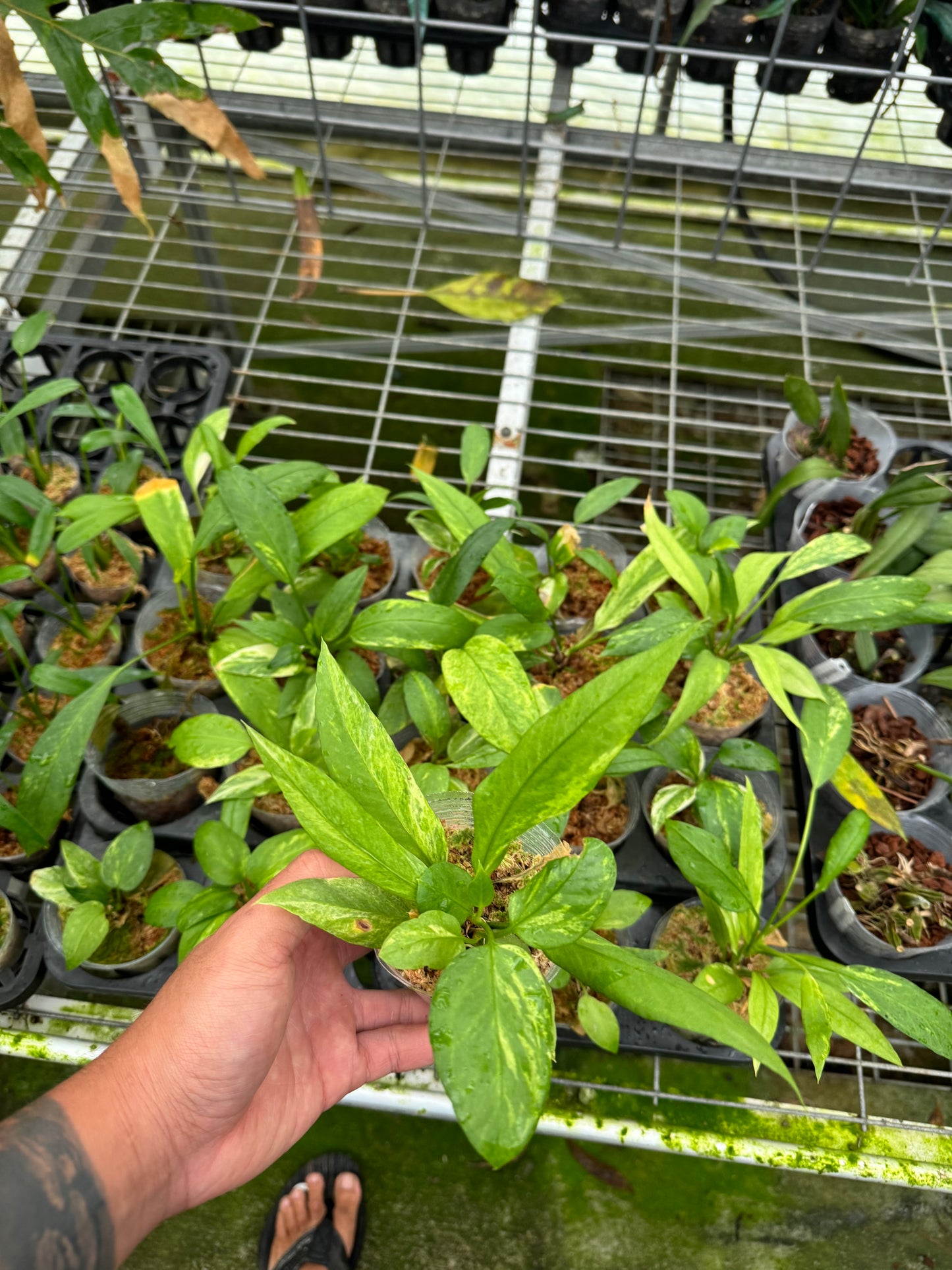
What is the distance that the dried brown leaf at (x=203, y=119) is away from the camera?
1124 mm

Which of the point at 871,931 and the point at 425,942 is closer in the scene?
the point at 425,942

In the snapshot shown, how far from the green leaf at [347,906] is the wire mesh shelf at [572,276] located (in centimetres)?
48

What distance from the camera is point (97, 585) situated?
1279 mm

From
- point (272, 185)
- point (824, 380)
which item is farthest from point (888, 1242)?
point (272, 185)

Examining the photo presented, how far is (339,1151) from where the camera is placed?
1437 millimetres

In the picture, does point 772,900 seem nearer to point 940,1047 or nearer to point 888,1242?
point 940,1047

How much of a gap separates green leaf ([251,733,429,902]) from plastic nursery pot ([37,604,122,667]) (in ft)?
2.34

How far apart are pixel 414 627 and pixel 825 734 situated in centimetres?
47

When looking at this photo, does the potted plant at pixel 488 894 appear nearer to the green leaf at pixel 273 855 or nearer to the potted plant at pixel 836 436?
the green leaf at pixel 273 855

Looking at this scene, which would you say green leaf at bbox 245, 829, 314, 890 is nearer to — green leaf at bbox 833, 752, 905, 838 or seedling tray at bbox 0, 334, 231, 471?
green leaf at bbox 833, 752, 905, 838

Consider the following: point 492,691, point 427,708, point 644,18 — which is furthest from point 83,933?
point 644,18

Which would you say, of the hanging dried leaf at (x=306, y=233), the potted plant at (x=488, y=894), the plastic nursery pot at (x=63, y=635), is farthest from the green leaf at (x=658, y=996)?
the hanging dried leaf at (x=306, y=233)

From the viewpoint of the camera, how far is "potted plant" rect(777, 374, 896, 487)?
4.12 feet

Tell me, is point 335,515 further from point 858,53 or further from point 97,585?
point 858,53
